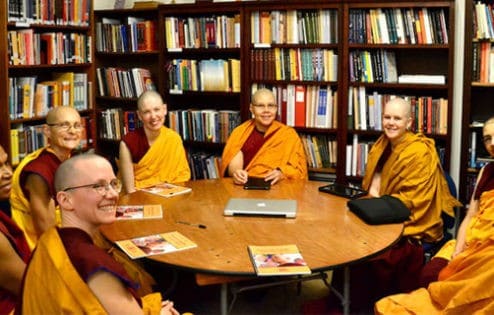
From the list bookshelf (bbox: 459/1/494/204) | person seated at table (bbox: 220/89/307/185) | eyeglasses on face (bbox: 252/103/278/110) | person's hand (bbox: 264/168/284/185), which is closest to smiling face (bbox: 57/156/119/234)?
person's hand (bbox: 264/168/284/185)

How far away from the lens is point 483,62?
3.90 metres

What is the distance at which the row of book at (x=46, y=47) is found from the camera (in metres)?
4.25

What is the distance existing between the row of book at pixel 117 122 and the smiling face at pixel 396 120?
246 cm

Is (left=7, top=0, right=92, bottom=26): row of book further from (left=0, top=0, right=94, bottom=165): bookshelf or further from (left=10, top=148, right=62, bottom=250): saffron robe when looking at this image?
(left=10, top=148, right=62, bottom=250): saffron robe

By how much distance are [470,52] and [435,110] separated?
0.52 metres

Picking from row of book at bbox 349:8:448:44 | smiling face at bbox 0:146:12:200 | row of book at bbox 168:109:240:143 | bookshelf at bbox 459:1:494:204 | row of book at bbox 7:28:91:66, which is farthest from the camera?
row of book at bbox 168:109:240:143

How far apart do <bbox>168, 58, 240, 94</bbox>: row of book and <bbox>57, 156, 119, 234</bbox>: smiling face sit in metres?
A: 2.95

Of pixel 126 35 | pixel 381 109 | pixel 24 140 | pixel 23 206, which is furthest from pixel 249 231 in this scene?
pixel 126 35

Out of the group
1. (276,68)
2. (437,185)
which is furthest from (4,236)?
(276,68)

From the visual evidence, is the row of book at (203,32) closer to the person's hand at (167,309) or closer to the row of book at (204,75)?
the row of book at (204,75)

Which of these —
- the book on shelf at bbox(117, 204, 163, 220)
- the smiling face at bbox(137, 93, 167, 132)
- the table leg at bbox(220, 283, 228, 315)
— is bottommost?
the table leg at bbox(220, 283, 228, 315)

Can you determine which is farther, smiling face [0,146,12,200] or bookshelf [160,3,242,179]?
bookshelf [160,3,242,179]

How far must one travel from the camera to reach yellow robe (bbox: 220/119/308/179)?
13.1 feet

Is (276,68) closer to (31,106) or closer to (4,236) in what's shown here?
(31,106)
